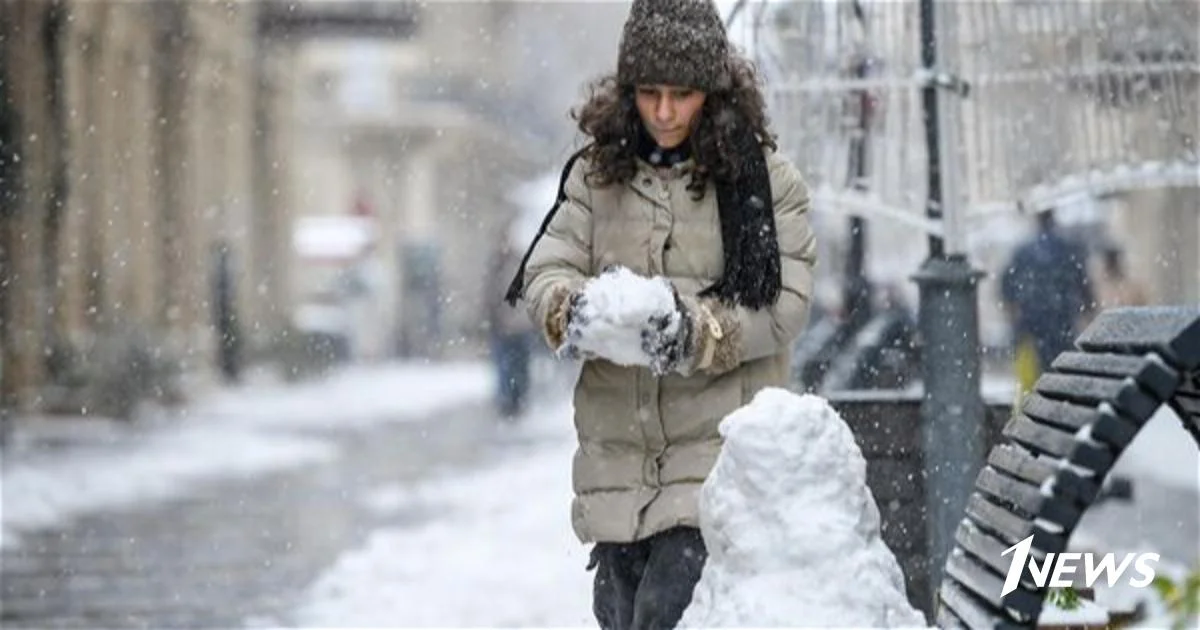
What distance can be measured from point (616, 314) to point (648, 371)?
51 centimetres

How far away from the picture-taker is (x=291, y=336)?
40625 millimetres

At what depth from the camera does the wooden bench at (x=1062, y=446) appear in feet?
10.7

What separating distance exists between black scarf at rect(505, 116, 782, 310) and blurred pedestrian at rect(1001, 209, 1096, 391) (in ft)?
27.3

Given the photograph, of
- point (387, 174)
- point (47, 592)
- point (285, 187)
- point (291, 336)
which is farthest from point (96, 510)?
point (387, 174)

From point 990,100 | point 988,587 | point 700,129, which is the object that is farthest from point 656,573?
point 990,100

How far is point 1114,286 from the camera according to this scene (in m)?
18.2

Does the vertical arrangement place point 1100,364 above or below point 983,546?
above

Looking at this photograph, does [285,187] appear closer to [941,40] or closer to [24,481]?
[24,481]

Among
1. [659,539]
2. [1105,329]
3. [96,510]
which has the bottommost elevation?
[96,510]

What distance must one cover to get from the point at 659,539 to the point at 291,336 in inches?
1422

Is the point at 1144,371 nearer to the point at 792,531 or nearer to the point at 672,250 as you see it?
the point at 792,531

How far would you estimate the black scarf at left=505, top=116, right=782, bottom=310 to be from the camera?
4691 millimetres

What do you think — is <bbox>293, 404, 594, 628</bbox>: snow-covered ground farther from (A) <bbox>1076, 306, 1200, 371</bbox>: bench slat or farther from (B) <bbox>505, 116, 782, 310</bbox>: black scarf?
(A) <bbox>1076, 306, 1200, 371</bbox>: bench slat

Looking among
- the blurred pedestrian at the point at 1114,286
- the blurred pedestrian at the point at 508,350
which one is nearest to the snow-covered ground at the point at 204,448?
the blurred pedestrian at the point at 508,350
